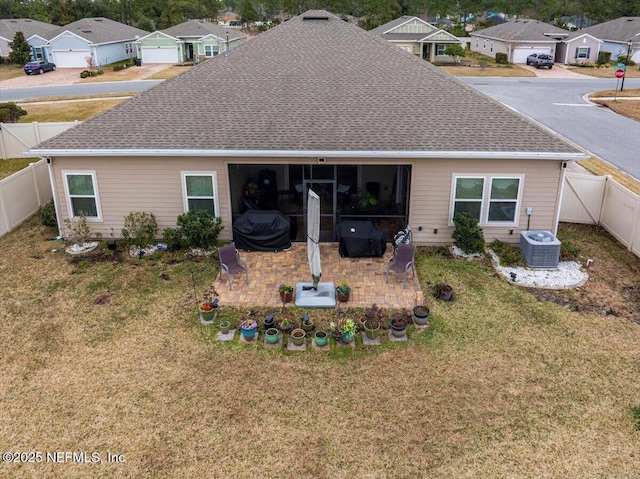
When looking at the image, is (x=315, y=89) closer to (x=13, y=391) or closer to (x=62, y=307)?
(x=62, y=307)

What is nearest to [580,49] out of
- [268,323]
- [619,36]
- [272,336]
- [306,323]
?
[619,36]

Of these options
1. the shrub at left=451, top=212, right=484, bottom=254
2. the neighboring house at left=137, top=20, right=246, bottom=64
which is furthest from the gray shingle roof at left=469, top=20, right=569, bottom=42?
the shrub at left=451, top=212, right=484, bottom=254

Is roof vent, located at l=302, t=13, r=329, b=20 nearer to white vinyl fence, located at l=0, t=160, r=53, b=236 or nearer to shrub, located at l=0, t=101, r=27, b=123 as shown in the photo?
white vinyl fence, located at l=0, t=160, r=53, b=236

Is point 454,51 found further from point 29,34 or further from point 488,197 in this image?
point 29,34

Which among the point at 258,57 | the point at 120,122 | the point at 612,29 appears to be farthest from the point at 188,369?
the point at 612,29

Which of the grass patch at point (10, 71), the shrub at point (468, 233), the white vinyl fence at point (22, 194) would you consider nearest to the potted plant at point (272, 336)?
the shrub at point (468, 233)

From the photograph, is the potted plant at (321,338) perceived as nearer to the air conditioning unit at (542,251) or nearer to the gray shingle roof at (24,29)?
the air conditioning unit at (542,251)
